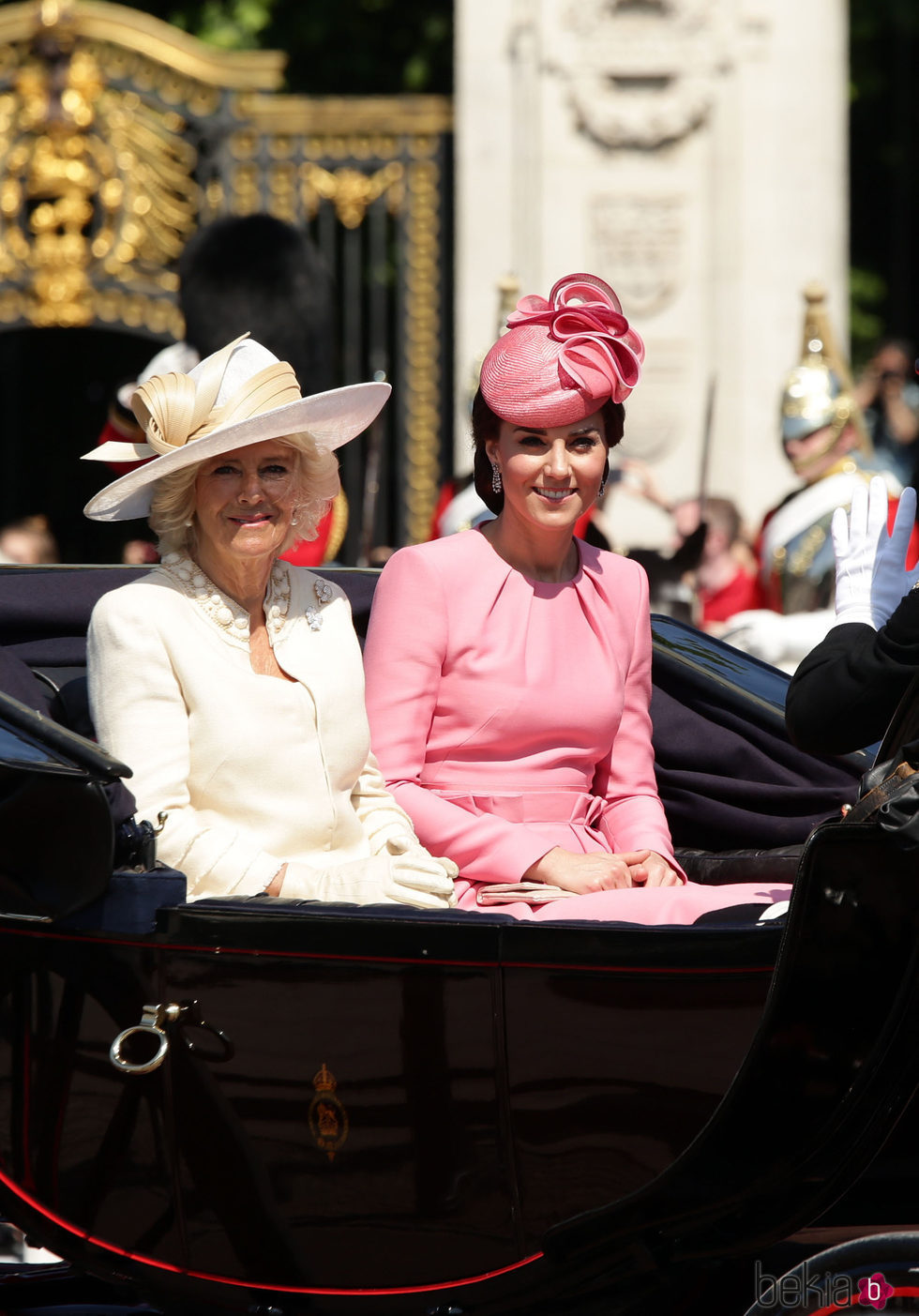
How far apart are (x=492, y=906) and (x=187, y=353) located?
3.72 meters

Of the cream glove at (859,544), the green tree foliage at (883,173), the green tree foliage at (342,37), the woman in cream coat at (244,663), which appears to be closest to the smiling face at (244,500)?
the woman in cream coat at (244,663)

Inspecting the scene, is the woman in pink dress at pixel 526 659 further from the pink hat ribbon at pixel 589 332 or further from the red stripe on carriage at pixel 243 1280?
the red stripe on carriage at pixel 243 1280

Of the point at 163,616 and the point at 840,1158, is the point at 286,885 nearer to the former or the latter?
the point at 163,616

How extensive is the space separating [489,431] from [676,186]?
614 cm

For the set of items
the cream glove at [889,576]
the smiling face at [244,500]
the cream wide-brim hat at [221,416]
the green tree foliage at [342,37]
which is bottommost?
the cream glove at [889,576]

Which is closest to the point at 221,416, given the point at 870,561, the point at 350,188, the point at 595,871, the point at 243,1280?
the point at 595,871

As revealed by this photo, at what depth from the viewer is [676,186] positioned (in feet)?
28.9

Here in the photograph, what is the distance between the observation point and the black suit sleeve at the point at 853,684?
2.20 metres

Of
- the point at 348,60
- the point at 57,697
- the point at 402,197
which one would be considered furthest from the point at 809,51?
the point at 57,697

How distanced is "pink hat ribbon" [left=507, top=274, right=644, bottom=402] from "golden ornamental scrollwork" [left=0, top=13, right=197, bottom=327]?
6787mm

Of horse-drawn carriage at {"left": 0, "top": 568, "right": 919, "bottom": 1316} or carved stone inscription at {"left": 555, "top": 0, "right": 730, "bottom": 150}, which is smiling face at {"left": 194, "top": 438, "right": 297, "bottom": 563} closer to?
horse-drawn carriage at {"left": 0, "top": 568, "right": 919, "bottom": 1316}

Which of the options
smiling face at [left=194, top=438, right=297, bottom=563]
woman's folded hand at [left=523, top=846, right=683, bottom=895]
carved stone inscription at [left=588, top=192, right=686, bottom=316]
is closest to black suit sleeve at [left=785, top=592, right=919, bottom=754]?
woman's folded hand at [left=523, top=846, right=683, bottom=895]

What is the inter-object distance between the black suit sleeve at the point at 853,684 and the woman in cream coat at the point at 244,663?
0.61m

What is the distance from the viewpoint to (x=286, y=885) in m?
2.60
